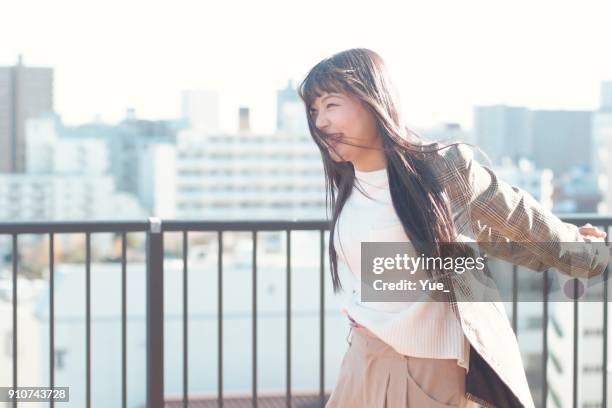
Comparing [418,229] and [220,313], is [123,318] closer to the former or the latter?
[220,313]

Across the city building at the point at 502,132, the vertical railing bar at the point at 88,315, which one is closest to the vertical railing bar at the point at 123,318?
the vertical railing bar at the point at 88,315

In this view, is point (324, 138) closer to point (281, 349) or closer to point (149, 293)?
point (149, 293)

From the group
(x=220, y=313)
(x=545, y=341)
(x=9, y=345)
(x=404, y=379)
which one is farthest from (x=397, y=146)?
(x=9, y=345)

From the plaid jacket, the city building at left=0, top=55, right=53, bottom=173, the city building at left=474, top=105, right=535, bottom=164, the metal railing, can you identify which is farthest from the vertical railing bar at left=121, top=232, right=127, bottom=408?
the city building at left=474, top=105, right=535, bottom=164

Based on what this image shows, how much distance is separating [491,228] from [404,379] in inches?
13.5

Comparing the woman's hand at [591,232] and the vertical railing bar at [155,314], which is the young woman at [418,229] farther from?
the vertical railing bar at [155,314]

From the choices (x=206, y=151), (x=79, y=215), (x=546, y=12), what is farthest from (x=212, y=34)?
(x=546, y=12)

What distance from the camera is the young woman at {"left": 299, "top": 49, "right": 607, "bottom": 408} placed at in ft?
5.11

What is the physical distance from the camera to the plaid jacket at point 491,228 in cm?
156

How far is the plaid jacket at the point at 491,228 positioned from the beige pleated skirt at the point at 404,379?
0.04 meters

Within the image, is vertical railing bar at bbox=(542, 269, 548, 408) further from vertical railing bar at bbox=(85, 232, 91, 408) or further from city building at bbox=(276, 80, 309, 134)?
city building at bbox=(276, 80, 309, 134)

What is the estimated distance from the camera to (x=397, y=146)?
1571 mm

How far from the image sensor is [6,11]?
85312 mm

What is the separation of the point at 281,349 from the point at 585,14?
158ft
